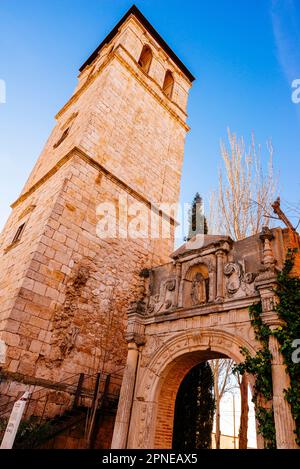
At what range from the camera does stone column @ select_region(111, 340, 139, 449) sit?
5152 millimetres

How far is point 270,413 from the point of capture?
3.98m

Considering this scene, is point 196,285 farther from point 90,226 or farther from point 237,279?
point 90,226

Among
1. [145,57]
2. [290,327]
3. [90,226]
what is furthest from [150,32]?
[290,327]

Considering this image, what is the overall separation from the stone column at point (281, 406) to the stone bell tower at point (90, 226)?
3412mm

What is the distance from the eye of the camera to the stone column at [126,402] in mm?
5152

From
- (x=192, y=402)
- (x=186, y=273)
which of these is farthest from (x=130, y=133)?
(x=192, y=402)

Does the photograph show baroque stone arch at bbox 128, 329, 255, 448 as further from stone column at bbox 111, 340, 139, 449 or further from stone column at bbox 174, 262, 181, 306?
stone column at bbox 174, 262, 181, 306

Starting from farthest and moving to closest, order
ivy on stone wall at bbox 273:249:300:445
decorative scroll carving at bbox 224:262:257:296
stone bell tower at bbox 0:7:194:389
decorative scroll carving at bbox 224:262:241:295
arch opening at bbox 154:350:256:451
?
stone bell tower at bbox 0:7:194:389 < arch opening at bbox 154:350:256:451 < decorative scroll carving at bbox 224:262:241:295 < decorative scroll carving at bbox 224:262:257:296 < ivy on stone wall at bbox 273:249:300:445

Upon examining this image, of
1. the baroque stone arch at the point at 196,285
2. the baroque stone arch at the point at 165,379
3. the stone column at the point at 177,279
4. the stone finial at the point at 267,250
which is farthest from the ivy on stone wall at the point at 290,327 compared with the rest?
the stone column at the point at 177,279

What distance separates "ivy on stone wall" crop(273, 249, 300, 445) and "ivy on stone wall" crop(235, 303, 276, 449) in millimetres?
228

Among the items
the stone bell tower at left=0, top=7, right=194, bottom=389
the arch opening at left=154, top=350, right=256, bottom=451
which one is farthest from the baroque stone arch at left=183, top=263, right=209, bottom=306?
the stone bell tower at left=0, top=7, right=194, bottom=389

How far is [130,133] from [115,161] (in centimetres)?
165
